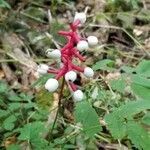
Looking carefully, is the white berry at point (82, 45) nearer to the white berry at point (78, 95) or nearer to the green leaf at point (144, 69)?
the white berry at point (78, 95)

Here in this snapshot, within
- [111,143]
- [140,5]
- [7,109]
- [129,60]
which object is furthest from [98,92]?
[140,5]

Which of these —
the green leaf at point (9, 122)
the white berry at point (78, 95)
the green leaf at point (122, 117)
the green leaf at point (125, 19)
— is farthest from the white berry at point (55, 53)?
the green leaf at point (125, 19)

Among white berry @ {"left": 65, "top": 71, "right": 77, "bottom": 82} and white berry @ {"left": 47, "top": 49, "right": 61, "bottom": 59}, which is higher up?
white berry @ {"left": 47, "top": 49, "right": 61, "bottom": 59}

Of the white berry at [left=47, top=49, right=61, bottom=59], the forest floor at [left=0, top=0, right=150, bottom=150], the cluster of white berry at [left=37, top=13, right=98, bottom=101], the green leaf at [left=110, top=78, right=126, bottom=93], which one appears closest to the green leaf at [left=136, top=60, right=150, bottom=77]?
the forest floor at [left=0, top=0, right=150, bottom=150]

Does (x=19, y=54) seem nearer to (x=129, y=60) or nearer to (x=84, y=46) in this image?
(x=129, y=60)

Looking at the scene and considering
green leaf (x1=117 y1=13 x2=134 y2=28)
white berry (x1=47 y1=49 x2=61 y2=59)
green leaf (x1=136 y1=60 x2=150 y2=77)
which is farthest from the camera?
green leaf (x1=117 y1=13 x2=134 y2=28)

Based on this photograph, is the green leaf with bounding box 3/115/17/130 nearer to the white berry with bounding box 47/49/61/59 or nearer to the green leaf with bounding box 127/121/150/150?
the white berry with bounding box 47/49/61/59

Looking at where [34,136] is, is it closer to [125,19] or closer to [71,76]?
[71,76]
